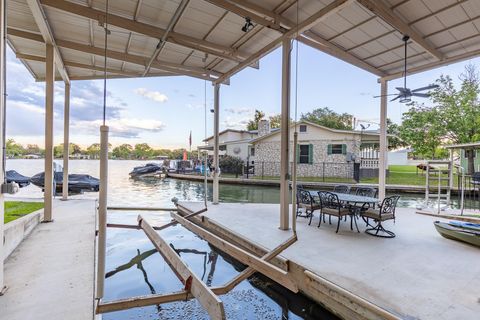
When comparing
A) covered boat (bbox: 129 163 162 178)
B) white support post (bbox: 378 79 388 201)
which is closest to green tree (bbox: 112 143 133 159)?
covered boat (bbox: 129 163 162 178)

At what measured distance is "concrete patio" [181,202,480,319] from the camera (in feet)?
8.19

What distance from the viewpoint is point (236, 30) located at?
495cm

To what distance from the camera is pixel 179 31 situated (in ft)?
16.4

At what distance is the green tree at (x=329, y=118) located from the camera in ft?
99.0

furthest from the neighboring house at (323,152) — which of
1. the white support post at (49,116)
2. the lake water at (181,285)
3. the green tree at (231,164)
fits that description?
the white support post at (49,116)

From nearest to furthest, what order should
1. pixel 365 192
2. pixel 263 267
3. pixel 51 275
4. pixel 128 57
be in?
pixel 51 275 → pixel 263 267 → pixel 128 57 → pixel 365 192

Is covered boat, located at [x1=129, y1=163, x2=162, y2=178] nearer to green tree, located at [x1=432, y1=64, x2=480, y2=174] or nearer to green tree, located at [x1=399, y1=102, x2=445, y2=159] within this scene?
green tree, located at [x1=399, y1=102, x2=445, y2=159]

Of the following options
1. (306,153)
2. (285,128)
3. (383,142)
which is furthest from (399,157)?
(285,128)

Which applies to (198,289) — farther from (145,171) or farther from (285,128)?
(145,171)

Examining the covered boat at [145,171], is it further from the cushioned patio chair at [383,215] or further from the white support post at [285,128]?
the cushioned patio chair at [383,215]

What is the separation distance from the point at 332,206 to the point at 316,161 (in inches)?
521

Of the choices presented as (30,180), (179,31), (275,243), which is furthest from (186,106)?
(275,243)

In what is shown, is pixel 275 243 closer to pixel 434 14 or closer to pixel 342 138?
pixel 434 14

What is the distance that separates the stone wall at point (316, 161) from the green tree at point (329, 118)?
13.0m
